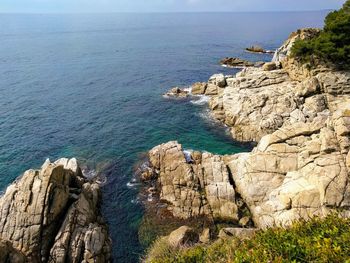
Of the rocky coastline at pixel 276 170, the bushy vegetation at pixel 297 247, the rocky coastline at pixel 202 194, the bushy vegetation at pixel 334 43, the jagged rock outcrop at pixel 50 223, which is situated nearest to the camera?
the bushy vegetation at pixel 297 247

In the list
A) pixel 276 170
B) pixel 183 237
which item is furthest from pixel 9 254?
pixel 276 170

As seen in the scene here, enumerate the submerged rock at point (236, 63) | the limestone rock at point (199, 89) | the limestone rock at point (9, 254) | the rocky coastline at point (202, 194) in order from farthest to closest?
the submerged rock at point (236, 63)
the limestone rock at point (199, 89)
the rocky coastline at point (202, 194)
the limestone rock at point (9, 254)

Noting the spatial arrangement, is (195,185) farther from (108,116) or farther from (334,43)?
(334,43)

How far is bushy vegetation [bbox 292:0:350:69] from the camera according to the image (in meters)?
51.7

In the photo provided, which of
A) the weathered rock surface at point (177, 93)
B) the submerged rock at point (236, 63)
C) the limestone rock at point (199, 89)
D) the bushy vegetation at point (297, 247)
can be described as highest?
the bushy vegetation at point (297, 247)

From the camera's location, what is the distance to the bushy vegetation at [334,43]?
51688 millimetres

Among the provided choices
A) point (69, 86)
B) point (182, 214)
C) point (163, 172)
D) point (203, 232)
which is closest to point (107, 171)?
point (163, 172)

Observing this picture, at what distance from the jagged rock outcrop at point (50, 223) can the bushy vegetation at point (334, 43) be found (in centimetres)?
4670

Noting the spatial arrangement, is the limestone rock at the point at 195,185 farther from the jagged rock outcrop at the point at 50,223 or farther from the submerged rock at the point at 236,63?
the submerged rock at the point at 236,63

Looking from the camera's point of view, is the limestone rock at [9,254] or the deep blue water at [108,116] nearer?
the limestone rock at [9,254]

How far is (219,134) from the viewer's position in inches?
2124

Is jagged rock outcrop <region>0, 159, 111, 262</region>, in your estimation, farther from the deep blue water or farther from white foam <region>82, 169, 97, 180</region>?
white foam <region>82, 169, 97, 180</region>

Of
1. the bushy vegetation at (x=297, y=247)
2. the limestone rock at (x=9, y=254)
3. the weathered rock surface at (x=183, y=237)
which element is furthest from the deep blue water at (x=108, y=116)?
the bushy vegetation at (x=297, y=247)

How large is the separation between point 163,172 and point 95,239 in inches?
546
